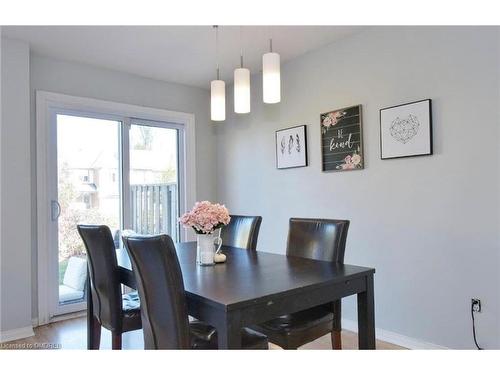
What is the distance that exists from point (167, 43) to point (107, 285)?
2.08m

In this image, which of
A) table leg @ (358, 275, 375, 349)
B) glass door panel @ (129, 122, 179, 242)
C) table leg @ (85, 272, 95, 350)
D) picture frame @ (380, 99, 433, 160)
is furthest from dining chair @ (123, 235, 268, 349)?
glass door panel @ (129, 122, 179, 242)

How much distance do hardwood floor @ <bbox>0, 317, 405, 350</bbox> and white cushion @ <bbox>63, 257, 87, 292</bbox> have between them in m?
0.43

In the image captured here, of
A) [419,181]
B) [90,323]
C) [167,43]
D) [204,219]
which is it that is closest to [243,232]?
[204,219]

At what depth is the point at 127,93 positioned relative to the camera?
3816 millimetres

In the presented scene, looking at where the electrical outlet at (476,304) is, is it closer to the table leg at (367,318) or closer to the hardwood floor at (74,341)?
the hardwood floor at (74,341)

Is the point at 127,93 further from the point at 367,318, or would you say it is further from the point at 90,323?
the point at 367,318

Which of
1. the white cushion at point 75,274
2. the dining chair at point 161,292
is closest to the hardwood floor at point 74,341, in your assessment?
the white cushion at point 75,274

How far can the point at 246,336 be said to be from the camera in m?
1.67

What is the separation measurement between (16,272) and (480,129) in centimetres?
354

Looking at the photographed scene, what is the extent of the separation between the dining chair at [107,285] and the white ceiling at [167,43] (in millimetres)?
1680

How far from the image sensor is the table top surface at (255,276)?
56.4 inches

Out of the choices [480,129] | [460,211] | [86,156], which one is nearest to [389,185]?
[460,211]

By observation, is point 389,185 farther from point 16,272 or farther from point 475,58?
point 16,272
